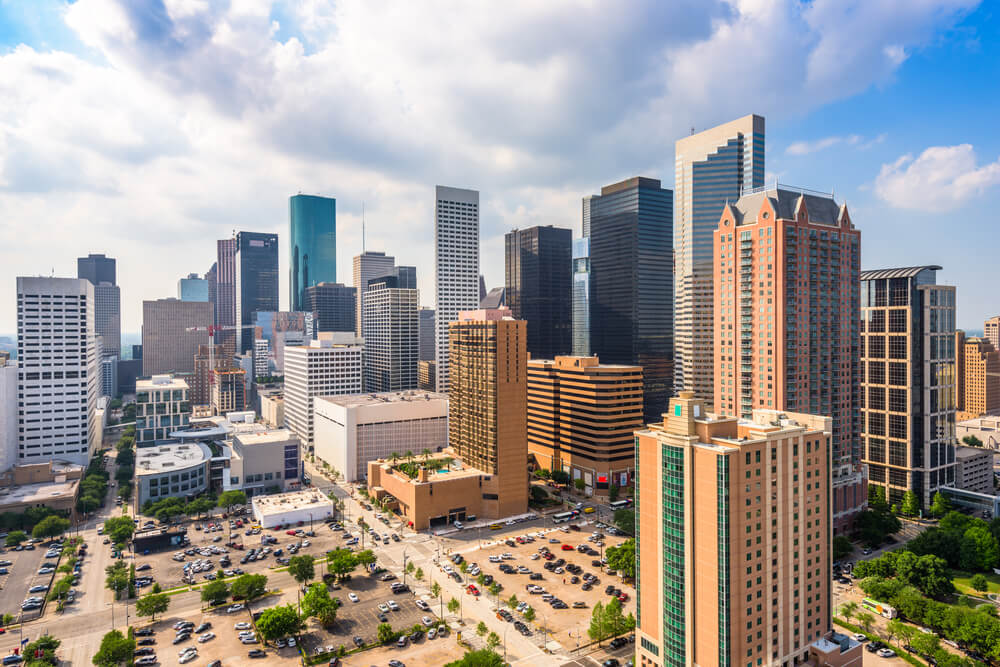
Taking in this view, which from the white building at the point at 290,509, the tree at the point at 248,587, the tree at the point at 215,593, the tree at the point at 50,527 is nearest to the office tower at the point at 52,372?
the tree at the point at 50,527

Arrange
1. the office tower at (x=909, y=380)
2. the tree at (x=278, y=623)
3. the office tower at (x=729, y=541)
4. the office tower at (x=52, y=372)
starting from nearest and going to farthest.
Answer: the office tower at (x=729, y=541) < the tree at (x=278, y=623) < the office tower at (x=909, y=380) < the office tower at (x=52, y=372)

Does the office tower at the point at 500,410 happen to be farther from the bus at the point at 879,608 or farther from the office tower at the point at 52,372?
the office tower at the point at 52,372

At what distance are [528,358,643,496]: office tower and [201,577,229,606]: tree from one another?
98.2 metres

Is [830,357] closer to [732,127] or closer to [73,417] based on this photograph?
[732,127]

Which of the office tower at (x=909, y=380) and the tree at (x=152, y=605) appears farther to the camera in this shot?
the office tower at (x=909, y=380)

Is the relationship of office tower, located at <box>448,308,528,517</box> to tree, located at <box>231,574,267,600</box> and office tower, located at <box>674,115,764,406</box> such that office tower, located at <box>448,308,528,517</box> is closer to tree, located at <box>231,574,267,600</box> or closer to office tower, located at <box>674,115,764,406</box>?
tree, located at <box>231,574,267,600</box>

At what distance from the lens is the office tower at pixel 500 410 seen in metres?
137

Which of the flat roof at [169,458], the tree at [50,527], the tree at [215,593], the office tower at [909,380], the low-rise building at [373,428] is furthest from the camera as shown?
the low-rise building at [373,428]

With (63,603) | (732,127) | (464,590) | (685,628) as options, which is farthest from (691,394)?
(732,127)

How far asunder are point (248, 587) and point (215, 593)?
192 inches

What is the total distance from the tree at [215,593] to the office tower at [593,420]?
9819cm

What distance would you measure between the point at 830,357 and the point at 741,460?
81.1 meters

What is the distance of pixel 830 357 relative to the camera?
128 m

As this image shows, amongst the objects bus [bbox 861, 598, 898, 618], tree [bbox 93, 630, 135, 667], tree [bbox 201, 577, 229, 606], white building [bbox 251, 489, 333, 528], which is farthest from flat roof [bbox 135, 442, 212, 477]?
bus [bbox 861, 598, 898, 618]
